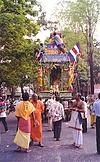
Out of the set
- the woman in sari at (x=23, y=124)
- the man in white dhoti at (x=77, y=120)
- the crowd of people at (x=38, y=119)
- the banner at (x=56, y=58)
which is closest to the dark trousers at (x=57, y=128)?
the crowd of people at (x=38, y=119)

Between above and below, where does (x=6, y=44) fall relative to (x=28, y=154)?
above

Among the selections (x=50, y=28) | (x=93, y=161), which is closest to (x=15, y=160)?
(x=93, y=161)

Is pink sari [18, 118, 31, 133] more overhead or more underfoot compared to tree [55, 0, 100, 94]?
more underfoot

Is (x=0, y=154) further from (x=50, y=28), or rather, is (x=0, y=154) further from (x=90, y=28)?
(x=90, y=28)

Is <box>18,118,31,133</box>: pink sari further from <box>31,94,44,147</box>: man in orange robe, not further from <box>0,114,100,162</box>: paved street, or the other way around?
<box>31,94,44,147</box>: man in orange robe

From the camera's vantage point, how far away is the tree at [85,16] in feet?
132

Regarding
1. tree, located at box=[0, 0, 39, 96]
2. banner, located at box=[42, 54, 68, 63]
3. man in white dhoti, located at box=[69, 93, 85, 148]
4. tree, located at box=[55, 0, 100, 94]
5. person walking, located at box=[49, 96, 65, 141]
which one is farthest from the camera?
tree, located at box=[55, 0, 100, 94]

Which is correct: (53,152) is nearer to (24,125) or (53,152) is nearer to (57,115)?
(24,125)

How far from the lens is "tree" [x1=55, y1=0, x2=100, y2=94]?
132 feet

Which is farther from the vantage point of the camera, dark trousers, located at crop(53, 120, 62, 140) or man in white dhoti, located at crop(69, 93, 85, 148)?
dark trousers, located at crop(53, 120, 62, 140)

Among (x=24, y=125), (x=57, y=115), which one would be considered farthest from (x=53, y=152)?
(x=57, y=115)

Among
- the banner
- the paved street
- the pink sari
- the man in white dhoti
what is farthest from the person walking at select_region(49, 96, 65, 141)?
the banner

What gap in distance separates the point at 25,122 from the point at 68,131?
602cm

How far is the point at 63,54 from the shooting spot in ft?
78.5
